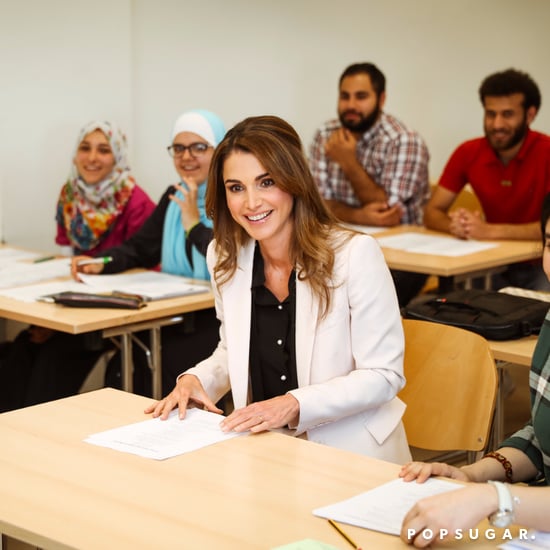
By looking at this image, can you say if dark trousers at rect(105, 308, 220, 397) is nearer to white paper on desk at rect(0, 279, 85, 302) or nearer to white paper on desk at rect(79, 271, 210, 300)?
white paper on desk at rect(79, 271, 210, 300)

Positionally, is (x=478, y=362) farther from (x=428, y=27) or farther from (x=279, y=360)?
(x=428, y=27)

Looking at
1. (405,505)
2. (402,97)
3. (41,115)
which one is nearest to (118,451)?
(405,505)

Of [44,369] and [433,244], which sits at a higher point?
[433,244]

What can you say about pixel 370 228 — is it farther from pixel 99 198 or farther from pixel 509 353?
pixel 509 353

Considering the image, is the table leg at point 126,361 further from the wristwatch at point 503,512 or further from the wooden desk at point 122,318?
the wristwatch at point 503,512

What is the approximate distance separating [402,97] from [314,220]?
14.5ft

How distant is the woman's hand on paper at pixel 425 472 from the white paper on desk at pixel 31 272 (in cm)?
223

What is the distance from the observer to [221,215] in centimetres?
239

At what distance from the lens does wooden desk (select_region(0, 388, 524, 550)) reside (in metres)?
1.43

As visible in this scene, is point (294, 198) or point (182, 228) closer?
point (294, 198)

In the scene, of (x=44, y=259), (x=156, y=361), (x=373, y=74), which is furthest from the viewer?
(x=373, y=74)

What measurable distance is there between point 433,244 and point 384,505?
2.78m

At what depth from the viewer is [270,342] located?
233cm

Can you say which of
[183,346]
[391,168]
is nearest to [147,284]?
[183,346]
